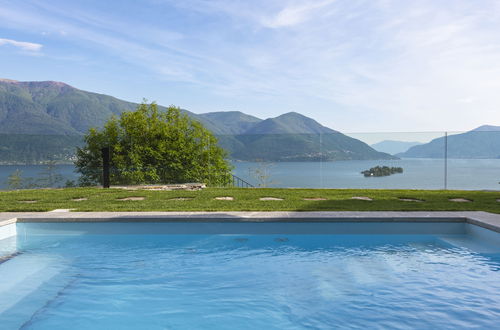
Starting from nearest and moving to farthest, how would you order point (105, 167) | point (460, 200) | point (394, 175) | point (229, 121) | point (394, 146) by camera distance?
point (460, 200), point (105, 167), point (394, 175), point (394, 146), point (229, 121)

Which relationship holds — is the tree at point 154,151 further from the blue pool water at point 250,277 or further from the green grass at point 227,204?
the blue pool water at point 250,277

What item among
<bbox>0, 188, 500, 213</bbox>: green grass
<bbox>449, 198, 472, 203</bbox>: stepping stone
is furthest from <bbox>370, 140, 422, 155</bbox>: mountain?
<bbox>449, 198, 472, 203</bbox>: stepping stone

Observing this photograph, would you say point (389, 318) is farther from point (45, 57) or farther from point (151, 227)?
point (45, 57)

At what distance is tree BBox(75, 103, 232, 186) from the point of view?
1084 cm

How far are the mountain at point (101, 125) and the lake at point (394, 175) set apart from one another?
349 millimetres

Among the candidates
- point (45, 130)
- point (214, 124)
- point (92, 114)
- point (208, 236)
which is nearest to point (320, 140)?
point (208, 236)

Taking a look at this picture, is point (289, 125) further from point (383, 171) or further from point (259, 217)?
point (259, 217)

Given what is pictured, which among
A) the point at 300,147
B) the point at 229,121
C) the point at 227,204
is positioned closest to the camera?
the point at 227,204

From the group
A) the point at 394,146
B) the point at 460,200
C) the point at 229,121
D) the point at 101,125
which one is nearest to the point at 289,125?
the point at 229,121

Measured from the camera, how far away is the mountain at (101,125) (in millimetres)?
11080

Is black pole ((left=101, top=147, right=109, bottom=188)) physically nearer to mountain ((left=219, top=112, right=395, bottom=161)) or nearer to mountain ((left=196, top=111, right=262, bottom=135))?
mountain ((left=219, top=112, right=395, bottom=161))

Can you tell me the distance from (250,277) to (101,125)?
110325 mm

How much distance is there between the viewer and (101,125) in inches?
4166

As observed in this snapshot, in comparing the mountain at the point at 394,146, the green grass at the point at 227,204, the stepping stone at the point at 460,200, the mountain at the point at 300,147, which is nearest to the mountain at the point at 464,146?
the mountain at the point at 394,146
